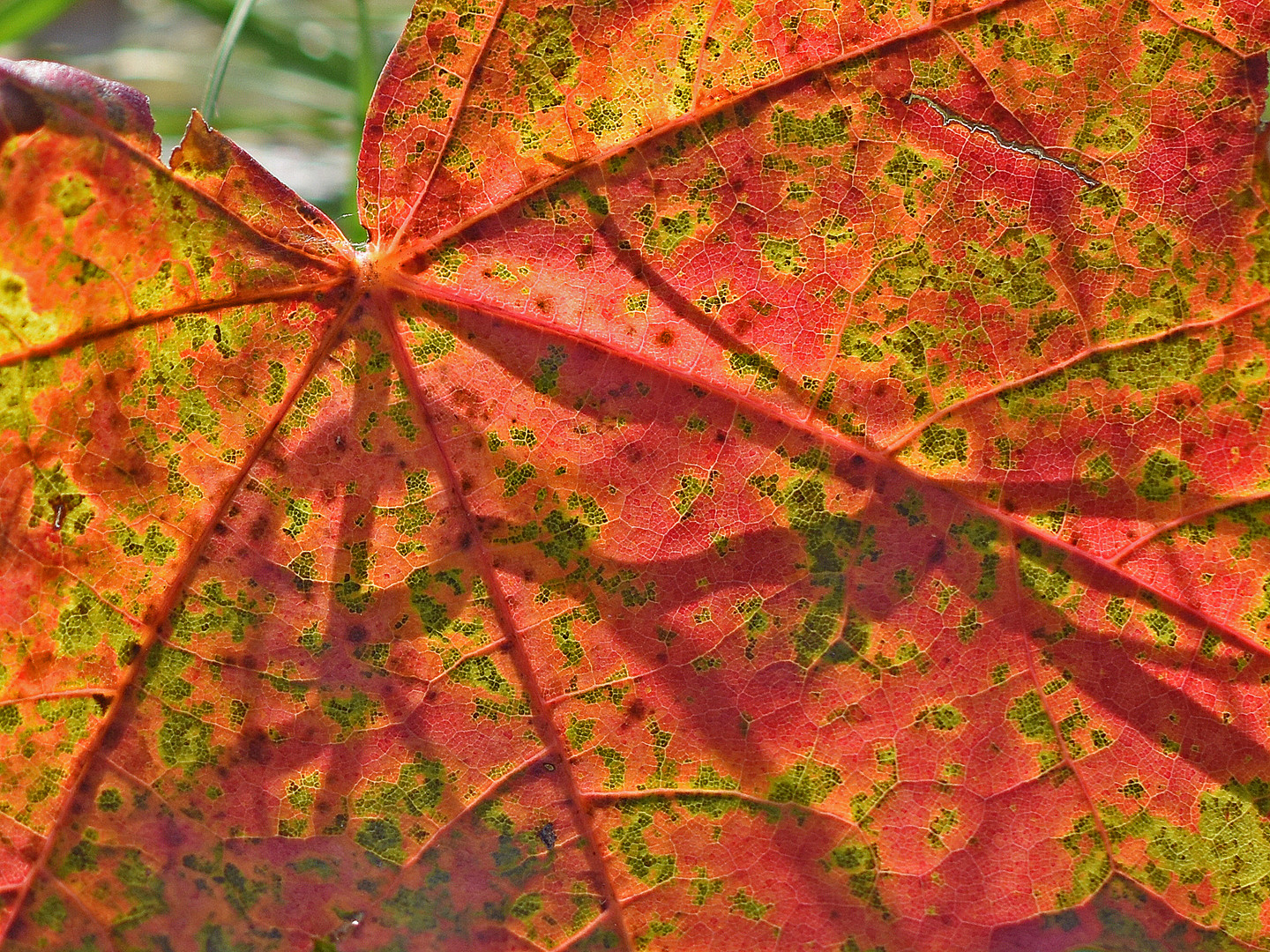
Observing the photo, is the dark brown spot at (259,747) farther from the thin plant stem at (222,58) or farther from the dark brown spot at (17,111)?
the thin plant stem at (222,58)

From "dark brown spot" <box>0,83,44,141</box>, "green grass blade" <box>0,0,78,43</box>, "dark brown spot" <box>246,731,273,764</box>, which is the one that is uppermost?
"green grass blade" <box>0,0,78,43</box>

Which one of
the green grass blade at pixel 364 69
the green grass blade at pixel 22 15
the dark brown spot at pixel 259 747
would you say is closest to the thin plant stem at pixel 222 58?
the green grass blade at pixel 364 69

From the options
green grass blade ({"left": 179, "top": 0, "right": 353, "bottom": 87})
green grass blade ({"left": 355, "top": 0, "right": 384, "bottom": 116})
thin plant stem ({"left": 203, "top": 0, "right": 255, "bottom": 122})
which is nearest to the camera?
thin plant stem ({"left": 203, "top": 0, "right": 255, "bottom": 122})

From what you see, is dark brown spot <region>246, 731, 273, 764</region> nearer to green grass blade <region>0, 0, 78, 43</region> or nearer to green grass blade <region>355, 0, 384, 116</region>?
green grass blade <region>355, 0, 384, 116</region>

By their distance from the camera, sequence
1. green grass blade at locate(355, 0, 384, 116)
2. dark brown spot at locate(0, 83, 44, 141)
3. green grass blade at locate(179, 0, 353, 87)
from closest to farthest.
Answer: dark brown spot at locate(0, 83, 44, 141)
green grass blade at locate(355, 0, 384, 116)
green grass blade at locate(179, 0, 353, 87)

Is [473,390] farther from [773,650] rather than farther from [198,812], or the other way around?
[198,812]

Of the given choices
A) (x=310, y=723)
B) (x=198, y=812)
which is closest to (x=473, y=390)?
(x=310, y=723)

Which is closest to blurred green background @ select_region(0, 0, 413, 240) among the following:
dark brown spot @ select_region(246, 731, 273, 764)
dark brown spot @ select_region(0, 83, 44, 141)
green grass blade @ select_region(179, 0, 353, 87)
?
green grass blade @ select_region(179, 0, 353, 87)
